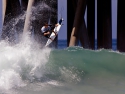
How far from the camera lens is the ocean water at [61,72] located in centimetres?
980

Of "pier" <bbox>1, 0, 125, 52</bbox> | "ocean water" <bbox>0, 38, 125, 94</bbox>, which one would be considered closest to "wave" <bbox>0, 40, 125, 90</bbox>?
"ocean water" <bbox>0, 38, 125, 94</bbox>

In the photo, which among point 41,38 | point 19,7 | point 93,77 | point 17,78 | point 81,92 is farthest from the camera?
point 19,7

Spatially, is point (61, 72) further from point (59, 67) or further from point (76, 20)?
point (76, 20)

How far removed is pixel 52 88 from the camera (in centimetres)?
985

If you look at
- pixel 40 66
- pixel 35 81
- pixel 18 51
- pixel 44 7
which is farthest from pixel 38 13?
pixel 35 81

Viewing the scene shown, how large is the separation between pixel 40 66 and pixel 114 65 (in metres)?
2.70

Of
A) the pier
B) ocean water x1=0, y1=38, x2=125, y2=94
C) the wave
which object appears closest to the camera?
ocean water x1=0, y1=38, x2=125, y2=94

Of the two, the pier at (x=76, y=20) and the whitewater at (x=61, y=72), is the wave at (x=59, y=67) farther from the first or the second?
the pier at (x=76, y=20)

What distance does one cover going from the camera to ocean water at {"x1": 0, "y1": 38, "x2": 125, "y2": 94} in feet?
32.1

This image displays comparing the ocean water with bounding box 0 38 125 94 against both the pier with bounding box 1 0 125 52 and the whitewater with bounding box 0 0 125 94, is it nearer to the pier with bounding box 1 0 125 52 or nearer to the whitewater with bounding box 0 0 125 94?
the whitewater with bounding box 0 0 125 94

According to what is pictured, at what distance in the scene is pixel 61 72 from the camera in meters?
11.6

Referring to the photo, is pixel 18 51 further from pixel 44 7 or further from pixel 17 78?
pixel 44 7

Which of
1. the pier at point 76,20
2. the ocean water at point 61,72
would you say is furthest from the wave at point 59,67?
the pier at point 76,20

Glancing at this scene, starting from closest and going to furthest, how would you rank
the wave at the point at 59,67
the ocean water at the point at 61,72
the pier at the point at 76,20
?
the ocean water at the point at 61,72
the wave at the point at 59,67
the pier at the point at 76,20
